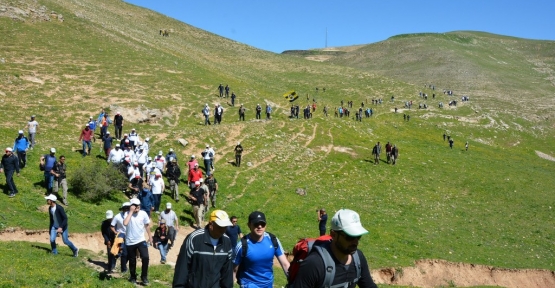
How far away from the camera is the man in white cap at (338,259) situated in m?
5.15

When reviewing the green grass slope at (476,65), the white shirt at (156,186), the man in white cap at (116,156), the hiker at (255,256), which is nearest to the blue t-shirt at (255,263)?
the hiker at (255,256)

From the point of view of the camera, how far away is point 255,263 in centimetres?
828

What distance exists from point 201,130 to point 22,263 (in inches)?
1065

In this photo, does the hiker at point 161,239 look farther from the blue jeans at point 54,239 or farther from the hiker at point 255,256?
the hiker at point 255,256

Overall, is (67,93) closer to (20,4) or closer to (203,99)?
(203,99)

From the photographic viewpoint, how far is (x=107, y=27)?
8000 cm

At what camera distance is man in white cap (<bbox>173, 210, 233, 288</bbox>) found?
7.08 m

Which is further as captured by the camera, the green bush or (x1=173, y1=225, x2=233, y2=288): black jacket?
the green bush

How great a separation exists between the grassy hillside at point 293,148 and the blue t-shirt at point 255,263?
9017 mm

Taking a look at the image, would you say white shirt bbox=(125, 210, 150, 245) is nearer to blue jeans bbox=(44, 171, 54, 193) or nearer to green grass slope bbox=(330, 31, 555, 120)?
blue jeans bbox=(44, 171, 54, 193)

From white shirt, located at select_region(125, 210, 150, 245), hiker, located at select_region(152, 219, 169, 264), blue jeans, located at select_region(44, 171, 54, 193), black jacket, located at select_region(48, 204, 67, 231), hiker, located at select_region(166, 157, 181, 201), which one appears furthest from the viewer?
hiker, located at select_region(166, 157, 181, 201)

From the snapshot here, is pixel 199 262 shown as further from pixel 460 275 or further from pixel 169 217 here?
pixel 460 275

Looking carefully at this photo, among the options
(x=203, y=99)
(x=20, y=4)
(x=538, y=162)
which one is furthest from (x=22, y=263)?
(x=20, y=4)

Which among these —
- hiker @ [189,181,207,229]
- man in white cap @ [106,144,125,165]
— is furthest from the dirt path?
man in white cap @ [106,144,125,165]
